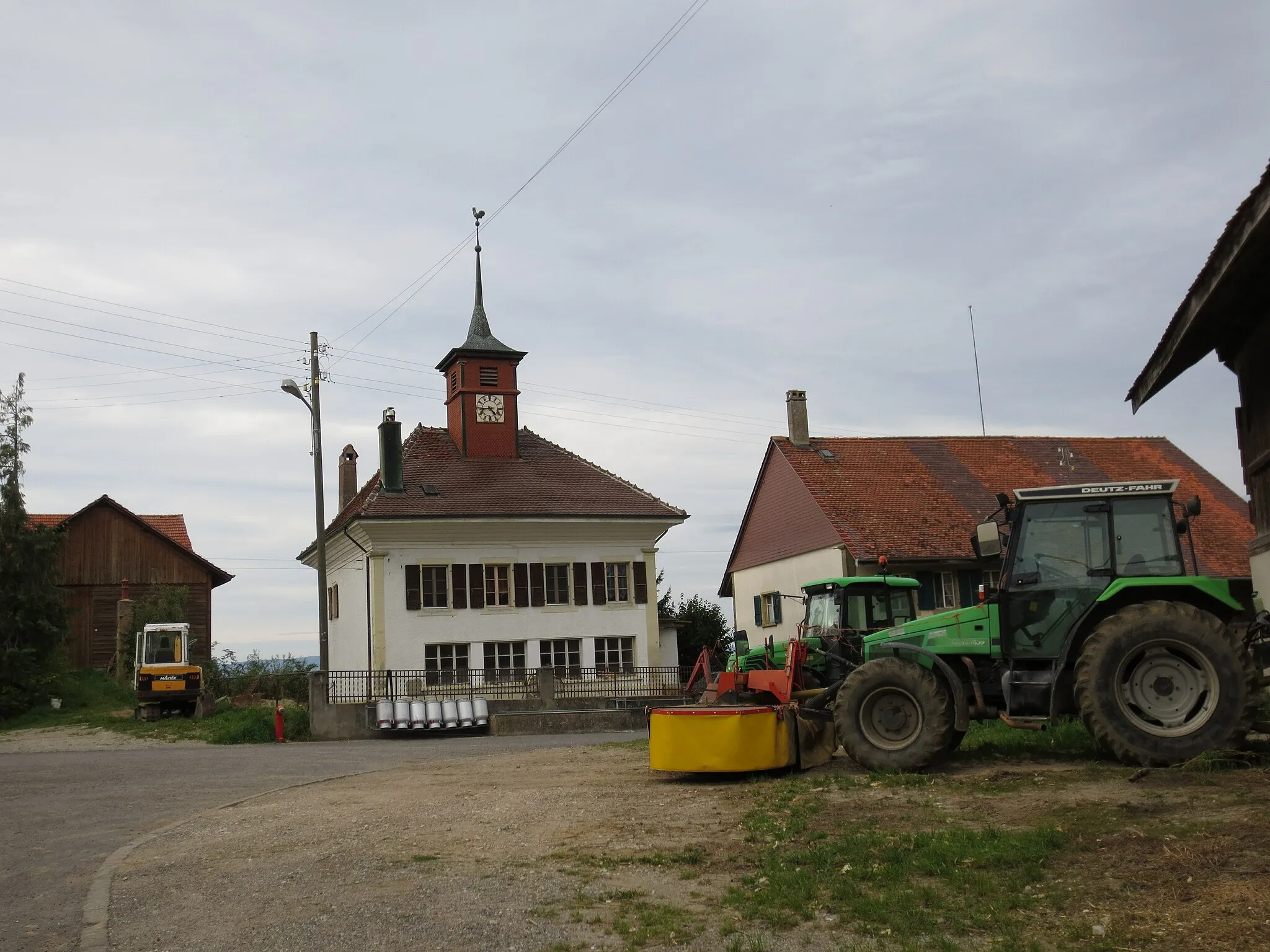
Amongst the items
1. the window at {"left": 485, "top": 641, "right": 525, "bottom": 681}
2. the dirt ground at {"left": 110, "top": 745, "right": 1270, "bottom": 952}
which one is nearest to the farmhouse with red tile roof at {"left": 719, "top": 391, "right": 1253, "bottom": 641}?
the window at {"left": 485, "top": 641, "right": 525, "bottom": 681}

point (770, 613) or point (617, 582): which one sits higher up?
point (617, 582)

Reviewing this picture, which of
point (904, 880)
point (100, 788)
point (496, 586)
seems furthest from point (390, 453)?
point (904, 880)

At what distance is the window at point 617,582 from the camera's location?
36.0m

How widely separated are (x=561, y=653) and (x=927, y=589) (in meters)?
10.5

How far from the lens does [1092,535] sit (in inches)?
462

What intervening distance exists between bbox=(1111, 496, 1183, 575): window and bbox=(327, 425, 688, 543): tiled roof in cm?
2410

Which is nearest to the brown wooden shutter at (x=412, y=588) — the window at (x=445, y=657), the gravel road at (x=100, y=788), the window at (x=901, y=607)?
the window at (x=445, y=657)

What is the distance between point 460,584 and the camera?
113ft

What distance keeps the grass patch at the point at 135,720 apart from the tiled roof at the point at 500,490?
22.4 ft

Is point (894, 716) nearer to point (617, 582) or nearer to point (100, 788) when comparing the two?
point (100, 788)

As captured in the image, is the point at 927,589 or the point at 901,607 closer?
the point at 901,607

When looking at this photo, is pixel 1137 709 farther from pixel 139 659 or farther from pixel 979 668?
pixel 139 659

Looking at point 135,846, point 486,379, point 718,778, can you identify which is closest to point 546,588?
point 486,379

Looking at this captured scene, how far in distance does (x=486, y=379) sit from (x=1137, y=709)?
95.3 ft
